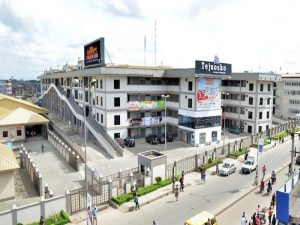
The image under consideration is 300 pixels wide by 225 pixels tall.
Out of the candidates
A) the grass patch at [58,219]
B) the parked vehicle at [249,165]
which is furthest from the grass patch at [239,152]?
the grass patch at [58,219]

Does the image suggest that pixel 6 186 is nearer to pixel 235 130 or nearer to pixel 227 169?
pixel 227 169

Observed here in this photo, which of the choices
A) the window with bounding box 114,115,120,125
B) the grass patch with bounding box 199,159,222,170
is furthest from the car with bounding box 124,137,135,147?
the grass patch with bounding box 199,159,222,170

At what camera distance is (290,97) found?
7925 cm

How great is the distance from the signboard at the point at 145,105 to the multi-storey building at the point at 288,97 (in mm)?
42887

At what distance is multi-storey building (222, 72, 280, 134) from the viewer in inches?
2247

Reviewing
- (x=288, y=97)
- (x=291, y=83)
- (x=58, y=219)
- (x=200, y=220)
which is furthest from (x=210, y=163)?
(x=291, y=83)

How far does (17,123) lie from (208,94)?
35085 millimetres

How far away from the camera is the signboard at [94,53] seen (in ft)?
159

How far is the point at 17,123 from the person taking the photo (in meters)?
51.2

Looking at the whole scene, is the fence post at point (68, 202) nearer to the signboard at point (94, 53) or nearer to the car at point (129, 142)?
the car at point (129, 142)

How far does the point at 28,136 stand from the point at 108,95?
20.3 m

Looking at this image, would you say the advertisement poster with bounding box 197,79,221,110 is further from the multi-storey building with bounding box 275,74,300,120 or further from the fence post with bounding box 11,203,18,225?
the multi-storey building with bounding box 275,74,300,120

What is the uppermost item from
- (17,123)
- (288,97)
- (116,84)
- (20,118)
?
(116,84)

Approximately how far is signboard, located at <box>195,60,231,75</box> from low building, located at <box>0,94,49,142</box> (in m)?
30.5
